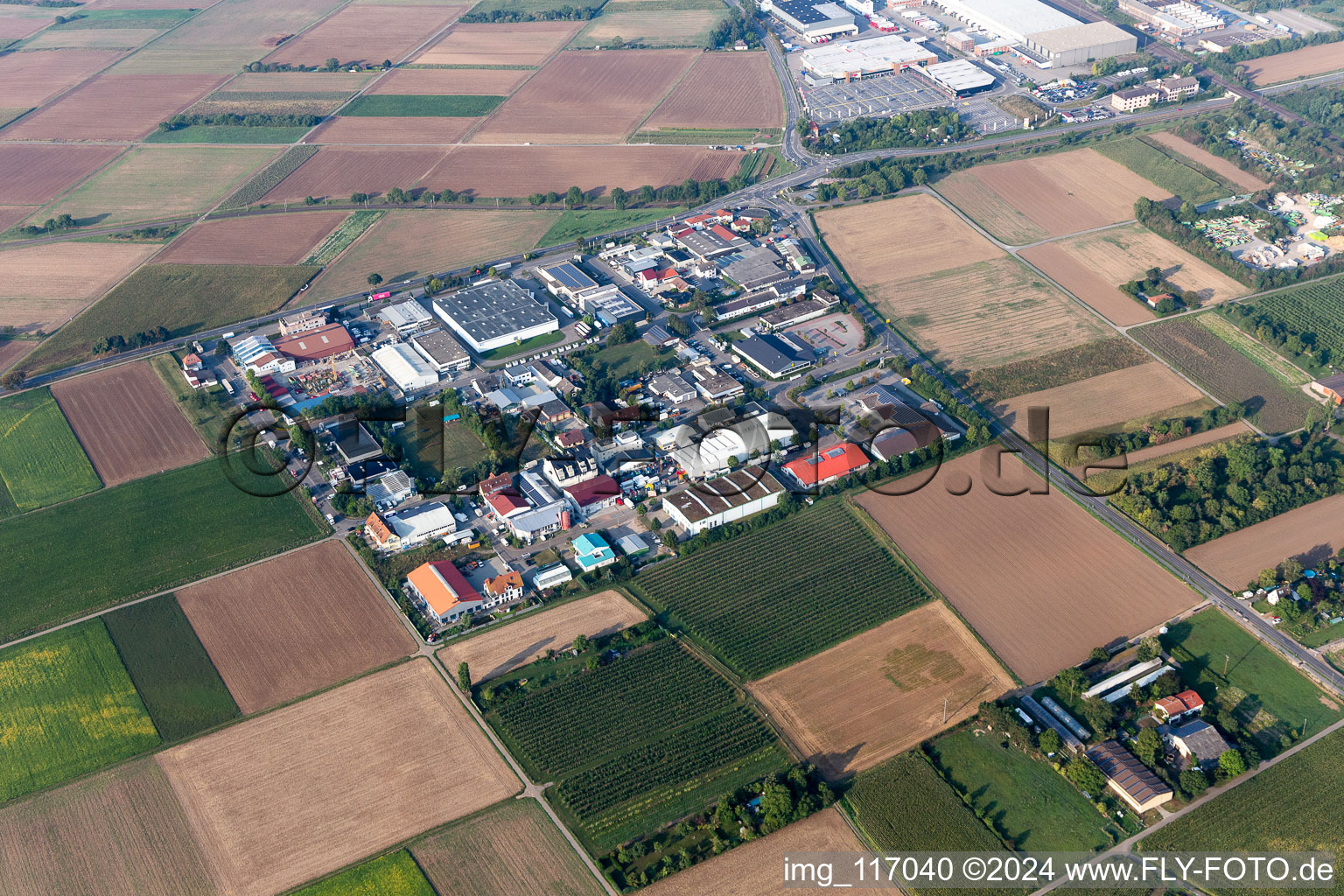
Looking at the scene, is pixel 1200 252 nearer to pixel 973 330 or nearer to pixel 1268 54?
pixel 973 330

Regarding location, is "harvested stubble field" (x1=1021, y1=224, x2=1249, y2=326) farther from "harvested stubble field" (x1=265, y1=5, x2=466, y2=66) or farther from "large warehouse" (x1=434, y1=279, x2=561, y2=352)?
"harvested stubble field" (x1=265, y1=5, x2=466, y2=66)

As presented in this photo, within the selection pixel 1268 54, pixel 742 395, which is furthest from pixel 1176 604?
pixel 1268 54

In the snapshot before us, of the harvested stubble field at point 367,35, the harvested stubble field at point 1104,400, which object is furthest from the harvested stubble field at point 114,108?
the harvested stubble field at point 1104,400

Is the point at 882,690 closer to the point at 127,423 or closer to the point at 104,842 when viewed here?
the point at 104,842

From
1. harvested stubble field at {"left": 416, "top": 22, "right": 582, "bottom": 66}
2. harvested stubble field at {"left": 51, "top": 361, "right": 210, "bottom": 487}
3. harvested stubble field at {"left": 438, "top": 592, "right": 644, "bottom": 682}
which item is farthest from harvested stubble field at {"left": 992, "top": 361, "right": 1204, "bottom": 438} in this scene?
harvested stubble field at {"left": 416, "top": 22, "right": 582, "bottom": 66}

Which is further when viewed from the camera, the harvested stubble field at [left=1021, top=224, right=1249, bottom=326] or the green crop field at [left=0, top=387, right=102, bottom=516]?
the harvested stubble field at [left=1021, top=224, right=1249, bottom=326]
